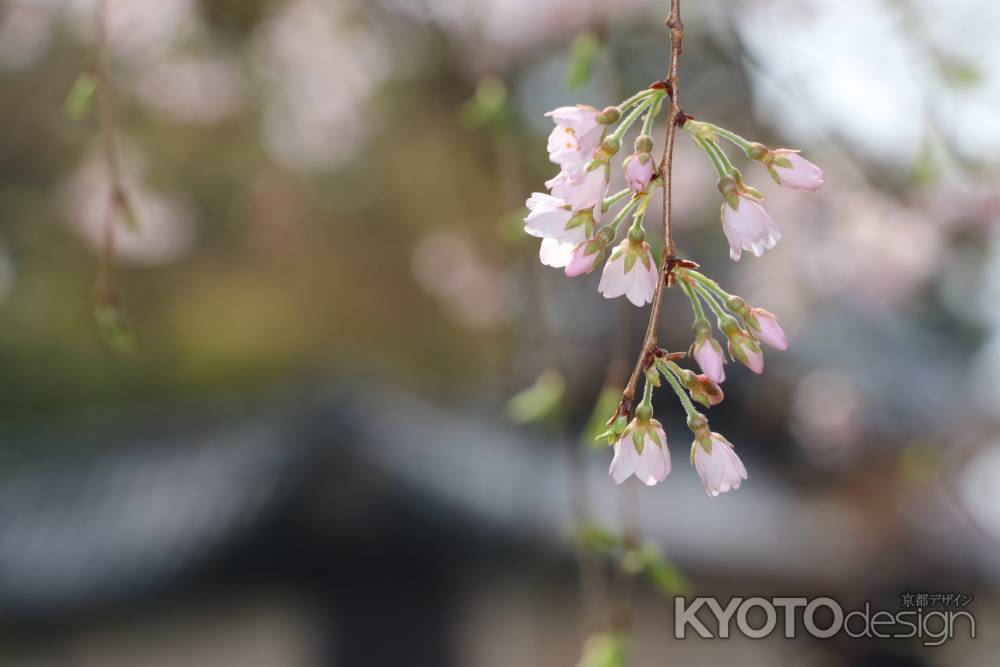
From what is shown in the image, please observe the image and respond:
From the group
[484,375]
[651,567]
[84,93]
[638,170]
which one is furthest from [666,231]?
[484,375]

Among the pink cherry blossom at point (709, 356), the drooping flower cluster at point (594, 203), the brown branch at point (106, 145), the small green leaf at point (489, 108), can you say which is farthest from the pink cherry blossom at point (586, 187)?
the small green leaf at point (489, 108)

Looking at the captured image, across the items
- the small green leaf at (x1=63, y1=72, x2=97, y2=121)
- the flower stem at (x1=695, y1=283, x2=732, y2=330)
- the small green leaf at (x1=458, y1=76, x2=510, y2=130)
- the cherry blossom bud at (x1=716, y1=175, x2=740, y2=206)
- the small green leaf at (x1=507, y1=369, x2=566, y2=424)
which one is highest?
the small green leaf at (x1=458, y1=76, x2=510, y2=130)

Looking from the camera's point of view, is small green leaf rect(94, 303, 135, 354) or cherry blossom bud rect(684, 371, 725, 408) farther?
small green leaf rect(94, 303, 135, 354)

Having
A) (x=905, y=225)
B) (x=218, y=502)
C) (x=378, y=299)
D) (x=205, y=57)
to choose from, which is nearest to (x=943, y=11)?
(x=905, y=225)

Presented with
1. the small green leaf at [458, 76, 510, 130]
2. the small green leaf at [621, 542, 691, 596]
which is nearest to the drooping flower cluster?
the small green leaf at [621, 542, 691, 596]

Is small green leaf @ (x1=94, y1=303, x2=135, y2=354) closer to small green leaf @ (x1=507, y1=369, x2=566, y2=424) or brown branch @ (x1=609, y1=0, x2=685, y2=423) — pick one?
small green leaf @ (x1=507, y1=369, x2=566, y2=424)

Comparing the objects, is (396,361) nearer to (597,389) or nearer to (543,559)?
(597,389)

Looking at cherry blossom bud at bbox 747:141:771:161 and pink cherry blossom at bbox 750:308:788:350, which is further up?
cherry blossom bud at bbox 747:141:771:161
